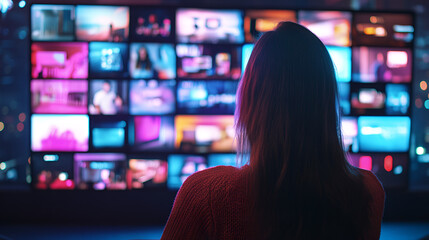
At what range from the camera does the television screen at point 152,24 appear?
3.36 m

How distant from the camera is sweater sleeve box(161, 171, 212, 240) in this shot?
655 mm

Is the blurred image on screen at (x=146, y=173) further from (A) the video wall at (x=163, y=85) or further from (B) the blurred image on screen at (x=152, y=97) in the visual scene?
(B) the blurred image on screen at (x=152, y=97)

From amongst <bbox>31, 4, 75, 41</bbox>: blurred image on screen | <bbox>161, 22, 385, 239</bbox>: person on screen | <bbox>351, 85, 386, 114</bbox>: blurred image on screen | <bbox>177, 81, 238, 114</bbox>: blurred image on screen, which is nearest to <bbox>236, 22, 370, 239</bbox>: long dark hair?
<bbox>161, 22, 385, 239</bbox>: person on screen

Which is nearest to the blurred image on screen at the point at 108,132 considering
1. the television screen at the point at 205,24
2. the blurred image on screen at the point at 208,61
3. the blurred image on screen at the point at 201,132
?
the blurred image on screen at the point at 201,132

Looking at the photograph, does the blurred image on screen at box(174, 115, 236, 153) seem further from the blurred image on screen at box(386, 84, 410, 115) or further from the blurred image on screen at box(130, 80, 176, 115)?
the blurred image on screen at box(386, 84, 410, 115)

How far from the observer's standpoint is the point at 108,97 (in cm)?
337

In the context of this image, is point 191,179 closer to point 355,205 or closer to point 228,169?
point 228,169

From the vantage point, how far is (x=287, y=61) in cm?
67

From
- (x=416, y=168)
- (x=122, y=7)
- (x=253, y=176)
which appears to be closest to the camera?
(x=253, y=176)

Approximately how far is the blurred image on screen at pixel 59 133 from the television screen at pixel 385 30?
→ 3007 millimetres

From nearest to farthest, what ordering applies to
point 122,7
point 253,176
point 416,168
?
1. point 253,176
2. point 122,7
3. point 416,168

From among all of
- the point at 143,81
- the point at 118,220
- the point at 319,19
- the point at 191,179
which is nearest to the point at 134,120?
the point at 143,81

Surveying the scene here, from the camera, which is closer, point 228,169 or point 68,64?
point 228,169

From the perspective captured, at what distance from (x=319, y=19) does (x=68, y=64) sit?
2.63 meters
